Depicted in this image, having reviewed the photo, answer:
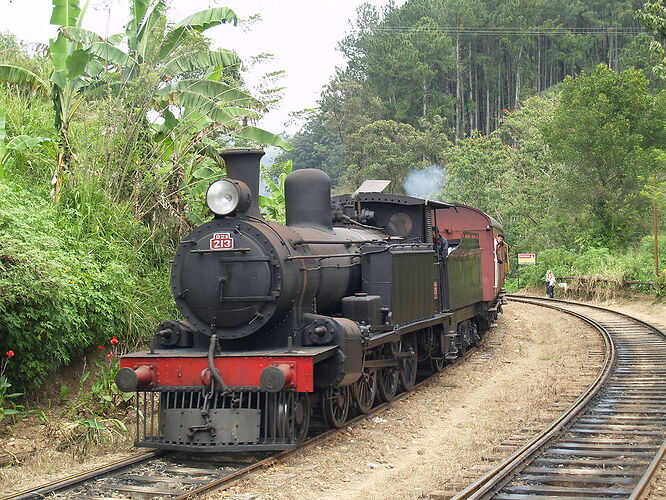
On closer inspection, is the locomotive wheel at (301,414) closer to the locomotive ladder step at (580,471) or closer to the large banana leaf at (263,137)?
the locomotive ladder step at (580,471)

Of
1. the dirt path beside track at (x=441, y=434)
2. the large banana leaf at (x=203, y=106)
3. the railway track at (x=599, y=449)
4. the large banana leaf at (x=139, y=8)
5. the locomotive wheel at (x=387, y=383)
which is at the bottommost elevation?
the dirt path beside track at (x=441, y=434)

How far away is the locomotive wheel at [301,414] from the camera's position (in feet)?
25.2

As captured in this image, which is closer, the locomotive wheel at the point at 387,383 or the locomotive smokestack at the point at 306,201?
the locomotive smokestack at the point at 306,201

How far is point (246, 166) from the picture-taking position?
8195 mm

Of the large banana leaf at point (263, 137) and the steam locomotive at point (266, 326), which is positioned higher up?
the large banana leaf at point (263, 137)

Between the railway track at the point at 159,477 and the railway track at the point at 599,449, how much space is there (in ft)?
6.75

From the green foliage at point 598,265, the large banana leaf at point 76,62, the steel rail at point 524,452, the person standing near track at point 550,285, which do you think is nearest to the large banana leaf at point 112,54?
the large banana leaf at point 76,62

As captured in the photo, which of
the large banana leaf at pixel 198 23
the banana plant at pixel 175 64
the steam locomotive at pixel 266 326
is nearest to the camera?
the steam locomotive at pixel 266 326

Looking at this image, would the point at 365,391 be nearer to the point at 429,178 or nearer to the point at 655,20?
the point at 655,20

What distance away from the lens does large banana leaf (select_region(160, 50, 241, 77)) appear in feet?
42.3

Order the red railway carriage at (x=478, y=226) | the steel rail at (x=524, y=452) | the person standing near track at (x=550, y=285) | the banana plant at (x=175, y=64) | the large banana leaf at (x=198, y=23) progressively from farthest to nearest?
the person standing near track at (x=550, y=285) → the red railway carriage at (x=478, y=226) → the large banana leaf at (x=198, y=23) → the banana plant at (x=175, y=64) → the steel rail at (x=524, y=452)

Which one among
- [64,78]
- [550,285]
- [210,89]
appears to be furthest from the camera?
[550,285]

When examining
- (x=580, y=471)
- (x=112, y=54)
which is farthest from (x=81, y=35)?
(x=580, y=471)

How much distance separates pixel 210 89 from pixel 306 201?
462cm
